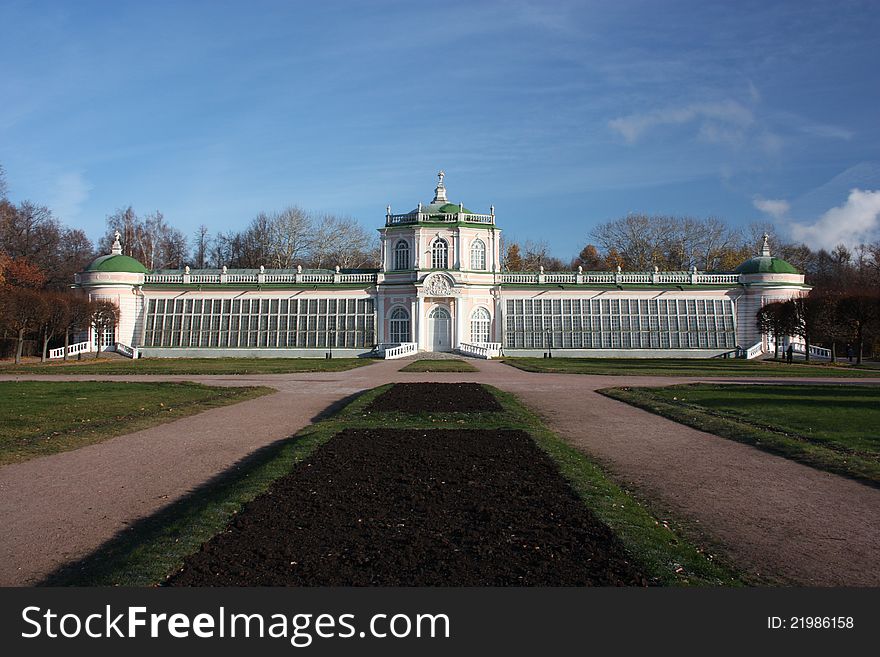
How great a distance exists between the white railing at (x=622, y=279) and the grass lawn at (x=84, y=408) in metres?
37.6

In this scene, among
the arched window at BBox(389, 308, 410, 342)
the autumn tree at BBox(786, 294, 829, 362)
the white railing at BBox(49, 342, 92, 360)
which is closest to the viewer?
the autumn tree at BBox(786, 294, 829, 362)

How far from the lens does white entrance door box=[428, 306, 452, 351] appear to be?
59688 millimetres

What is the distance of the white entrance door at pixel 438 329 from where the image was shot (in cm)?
5969

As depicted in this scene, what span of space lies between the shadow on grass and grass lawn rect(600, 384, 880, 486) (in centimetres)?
910

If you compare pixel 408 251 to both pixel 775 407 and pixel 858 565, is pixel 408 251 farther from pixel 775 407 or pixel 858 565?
pixel 858 565

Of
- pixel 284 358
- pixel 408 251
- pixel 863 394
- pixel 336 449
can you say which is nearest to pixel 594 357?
pixel 408 251

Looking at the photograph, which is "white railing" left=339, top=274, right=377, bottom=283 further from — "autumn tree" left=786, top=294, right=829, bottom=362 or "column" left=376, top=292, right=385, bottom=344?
"autumn tree" left=786, top=294, right=829, bottom=362

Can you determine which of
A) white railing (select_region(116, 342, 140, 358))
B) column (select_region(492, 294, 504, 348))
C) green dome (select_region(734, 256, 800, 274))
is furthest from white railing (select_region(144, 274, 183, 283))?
green dome (select_region(734, 256, 800, 274))

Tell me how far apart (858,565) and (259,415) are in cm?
1521

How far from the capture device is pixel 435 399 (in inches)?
854

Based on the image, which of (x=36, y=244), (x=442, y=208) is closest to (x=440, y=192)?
(x=442, y=208)

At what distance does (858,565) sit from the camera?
711 cm

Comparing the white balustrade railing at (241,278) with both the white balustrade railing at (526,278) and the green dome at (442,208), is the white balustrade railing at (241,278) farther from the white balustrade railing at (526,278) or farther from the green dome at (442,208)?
the green dome at (442,208)

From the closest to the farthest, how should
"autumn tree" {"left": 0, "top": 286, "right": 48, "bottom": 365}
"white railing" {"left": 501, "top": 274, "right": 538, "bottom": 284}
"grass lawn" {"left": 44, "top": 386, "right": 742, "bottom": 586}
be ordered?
"grass lawn" {"left": 44, "top": 386, "right": 742, "bottom": 586} → "autumn tree" {"left": 0, "top": 286, "right": 48, "bottom": 365} → "white railing" {"left": 501, "top": 274, "right": 538, "bottom": 284}
